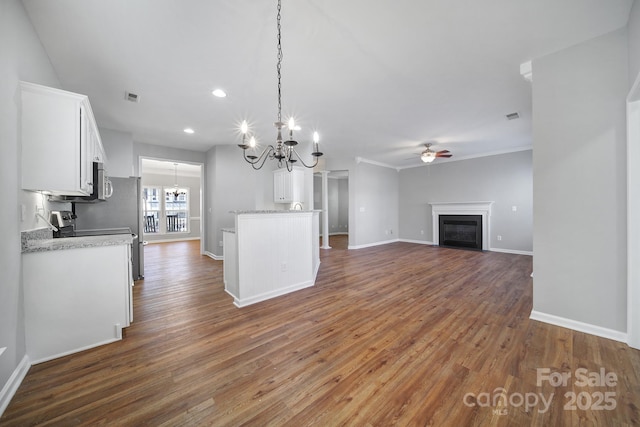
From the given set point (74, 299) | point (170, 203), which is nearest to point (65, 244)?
point (74, 299)

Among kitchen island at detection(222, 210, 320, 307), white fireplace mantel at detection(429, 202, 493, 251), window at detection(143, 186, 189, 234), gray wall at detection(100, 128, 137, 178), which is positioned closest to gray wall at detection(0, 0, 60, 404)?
kitchen island at detection(222, 210, 320, 307)

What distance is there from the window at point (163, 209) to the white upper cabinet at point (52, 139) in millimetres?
7746

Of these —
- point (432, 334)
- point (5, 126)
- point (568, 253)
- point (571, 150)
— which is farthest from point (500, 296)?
point (5, 126)

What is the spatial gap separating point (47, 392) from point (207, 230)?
16.4 feet

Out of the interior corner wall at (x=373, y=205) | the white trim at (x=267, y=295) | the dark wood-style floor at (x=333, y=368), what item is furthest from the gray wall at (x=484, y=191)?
the white trim at (x=267, y=295)

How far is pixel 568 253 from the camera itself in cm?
236

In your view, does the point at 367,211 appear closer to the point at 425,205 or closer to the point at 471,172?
the point at 425,205

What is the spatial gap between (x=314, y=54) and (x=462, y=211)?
21.6 feet

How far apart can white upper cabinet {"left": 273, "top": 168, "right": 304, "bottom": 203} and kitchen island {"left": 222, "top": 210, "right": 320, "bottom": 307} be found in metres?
2.35

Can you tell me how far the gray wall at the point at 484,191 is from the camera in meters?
6.11

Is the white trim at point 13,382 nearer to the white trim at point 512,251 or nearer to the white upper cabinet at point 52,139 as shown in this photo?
the white upper cabinet at point 52,139

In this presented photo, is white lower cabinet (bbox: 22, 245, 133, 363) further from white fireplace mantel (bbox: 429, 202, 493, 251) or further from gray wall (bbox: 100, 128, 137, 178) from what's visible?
white fireplace mantel (bbox: 429, 202, 493, 251)

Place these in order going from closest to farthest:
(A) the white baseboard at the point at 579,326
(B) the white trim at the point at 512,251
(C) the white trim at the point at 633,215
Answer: (C) the white trim at the point at 633,215, (A) the white baseboard at the point at 579,326, (B) the white trim at the point at 512,251

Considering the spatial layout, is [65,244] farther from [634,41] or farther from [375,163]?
[375,163]
